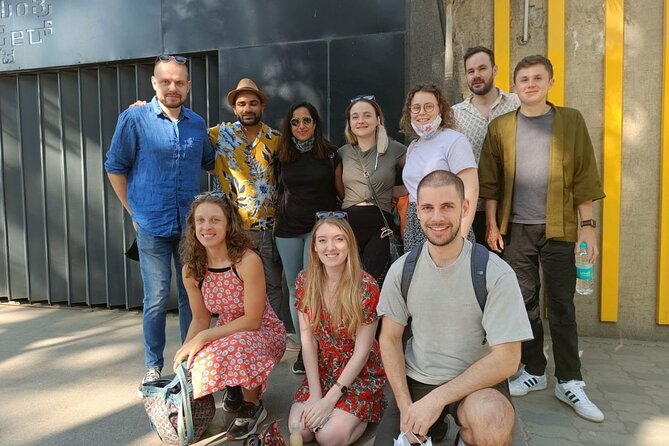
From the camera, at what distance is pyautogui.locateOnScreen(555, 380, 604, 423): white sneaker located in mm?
3215

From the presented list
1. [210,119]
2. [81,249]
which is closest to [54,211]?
[81,249]

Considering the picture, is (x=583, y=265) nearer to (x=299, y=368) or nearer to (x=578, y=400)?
(x=578, y=400)

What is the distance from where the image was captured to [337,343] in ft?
10.1

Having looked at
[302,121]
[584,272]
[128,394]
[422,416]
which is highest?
[302,121]

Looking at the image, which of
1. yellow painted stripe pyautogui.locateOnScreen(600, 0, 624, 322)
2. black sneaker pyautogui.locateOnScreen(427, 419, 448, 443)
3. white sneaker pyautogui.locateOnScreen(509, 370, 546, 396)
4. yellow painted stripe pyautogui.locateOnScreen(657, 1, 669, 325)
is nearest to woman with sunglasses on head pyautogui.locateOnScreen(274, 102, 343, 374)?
black sneaker pyautogui.locateOnScreen(427, 419, 448, 443)

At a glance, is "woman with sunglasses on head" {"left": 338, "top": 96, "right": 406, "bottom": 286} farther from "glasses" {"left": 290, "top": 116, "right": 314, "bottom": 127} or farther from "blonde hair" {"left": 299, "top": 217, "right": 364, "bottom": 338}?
"blonde hair" {"left": 299, "top": 217, "right": 364, "bottom": 338}

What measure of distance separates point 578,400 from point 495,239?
110 cm

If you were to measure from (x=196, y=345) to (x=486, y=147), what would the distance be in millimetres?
2191

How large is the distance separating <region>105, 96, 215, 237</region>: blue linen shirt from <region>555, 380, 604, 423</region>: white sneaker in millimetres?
2735

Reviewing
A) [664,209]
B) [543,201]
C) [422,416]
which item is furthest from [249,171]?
[664,209]

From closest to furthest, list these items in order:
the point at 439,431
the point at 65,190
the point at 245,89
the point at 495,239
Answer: the point at 439,431 < the point at 495,239 < the point at 245,89 < the point at 65,190

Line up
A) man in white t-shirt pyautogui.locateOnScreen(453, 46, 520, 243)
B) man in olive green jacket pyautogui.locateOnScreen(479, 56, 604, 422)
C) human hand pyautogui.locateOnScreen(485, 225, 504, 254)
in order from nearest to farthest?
man in olive green jacket pyautogui.locateOnScreen(479, 56, 604, 422), human hand pyautogui.locateOnScreen(485, 225, 504, 254), man in white t-shirt pyautogui.locateOnScreen(453, 46, 520, 243)

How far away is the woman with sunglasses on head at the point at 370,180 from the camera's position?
12.0 ft

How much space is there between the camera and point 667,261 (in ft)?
15.1
